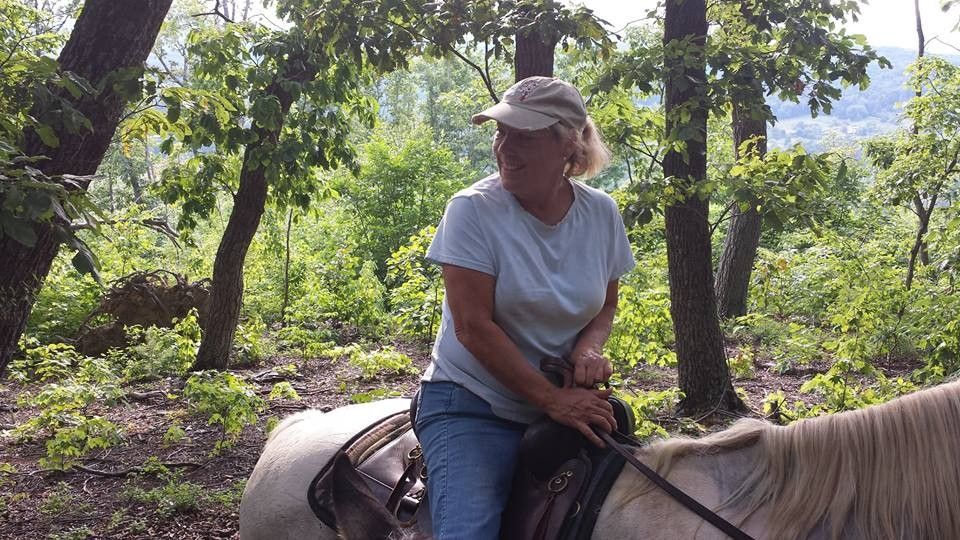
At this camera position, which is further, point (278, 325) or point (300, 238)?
point (300, 238)

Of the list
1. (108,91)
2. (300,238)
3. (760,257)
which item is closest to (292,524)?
(108,91)

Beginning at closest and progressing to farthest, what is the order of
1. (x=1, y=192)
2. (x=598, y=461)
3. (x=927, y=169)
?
(x=598, y=461), (x=1, y=192), (x=927, y=169)

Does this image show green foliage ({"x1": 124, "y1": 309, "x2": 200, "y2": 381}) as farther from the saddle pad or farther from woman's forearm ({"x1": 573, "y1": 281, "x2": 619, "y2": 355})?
woman's forearm ({"x1": 573, "y1": 281, "x2": 619, "y2": 355})

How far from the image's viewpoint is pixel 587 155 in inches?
94.3

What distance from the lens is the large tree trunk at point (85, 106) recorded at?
3.91 metres

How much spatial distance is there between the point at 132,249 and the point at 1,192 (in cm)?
1354

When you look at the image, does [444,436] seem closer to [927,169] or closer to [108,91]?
[108,91]

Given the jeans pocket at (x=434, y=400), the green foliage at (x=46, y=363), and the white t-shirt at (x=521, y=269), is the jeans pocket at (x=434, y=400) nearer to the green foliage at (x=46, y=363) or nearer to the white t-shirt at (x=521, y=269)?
the white t-shirt at (x=521, y=269)

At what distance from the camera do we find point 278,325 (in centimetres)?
1335

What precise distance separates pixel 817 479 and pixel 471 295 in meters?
0.98

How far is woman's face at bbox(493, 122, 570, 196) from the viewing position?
7.30 ft

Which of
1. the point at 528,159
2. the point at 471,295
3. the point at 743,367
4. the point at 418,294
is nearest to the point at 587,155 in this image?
the point at 528,159

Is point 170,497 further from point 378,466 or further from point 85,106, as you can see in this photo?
point 378,466

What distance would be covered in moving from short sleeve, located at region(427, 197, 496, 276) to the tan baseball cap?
0.27m
